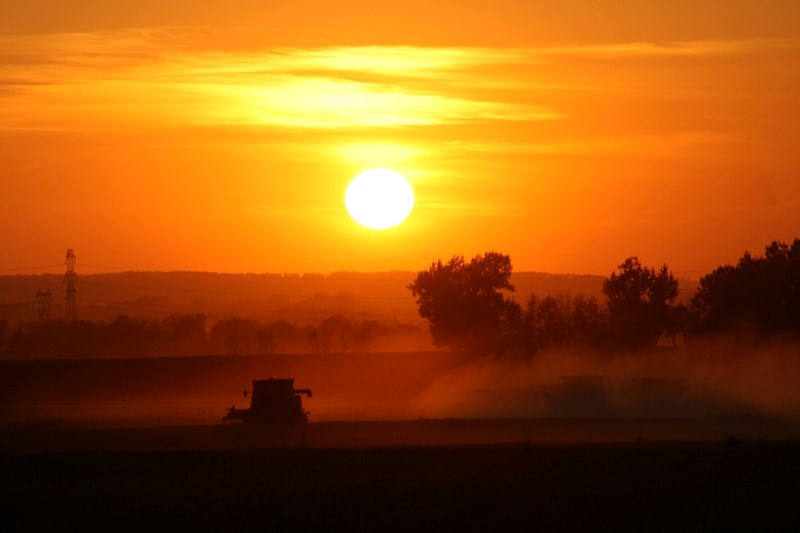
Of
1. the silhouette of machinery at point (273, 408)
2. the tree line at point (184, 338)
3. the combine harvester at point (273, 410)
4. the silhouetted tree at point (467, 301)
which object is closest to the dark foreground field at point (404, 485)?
the combine harvester at point (273, 410)

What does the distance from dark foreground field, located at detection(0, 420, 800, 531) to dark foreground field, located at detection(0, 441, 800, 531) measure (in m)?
0.04

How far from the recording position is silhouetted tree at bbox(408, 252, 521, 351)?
109125 millimetres

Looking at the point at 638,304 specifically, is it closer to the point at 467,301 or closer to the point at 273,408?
the point at 467,301

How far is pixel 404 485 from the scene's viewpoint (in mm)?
29844

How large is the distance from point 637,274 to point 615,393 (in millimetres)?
32793

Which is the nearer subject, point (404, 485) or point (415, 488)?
point (415, 488)

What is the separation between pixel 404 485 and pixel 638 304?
248ft

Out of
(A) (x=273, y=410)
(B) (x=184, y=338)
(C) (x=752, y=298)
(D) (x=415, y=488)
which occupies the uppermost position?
(B) (x=184, y=338)

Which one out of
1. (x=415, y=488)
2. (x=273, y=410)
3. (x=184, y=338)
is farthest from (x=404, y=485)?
(x=184, y=338)

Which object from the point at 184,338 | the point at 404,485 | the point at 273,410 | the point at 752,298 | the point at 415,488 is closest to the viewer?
the point at 415,488

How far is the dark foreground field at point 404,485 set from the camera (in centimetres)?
2581

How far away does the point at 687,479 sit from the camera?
3041cm

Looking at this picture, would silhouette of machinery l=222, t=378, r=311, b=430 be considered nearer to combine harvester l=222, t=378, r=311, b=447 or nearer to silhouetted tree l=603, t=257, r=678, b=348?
combine harvester l=222, t=378, r=311, b=447

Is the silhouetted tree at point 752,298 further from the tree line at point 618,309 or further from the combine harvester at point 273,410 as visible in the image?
the combine harvester at point 273,410
